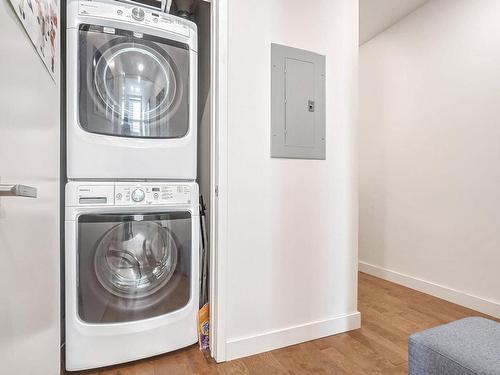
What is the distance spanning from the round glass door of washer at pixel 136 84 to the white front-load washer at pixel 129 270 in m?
0.38

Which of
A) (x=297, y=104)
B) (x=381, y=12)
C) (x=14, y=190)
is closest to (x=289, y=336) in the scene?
(x=297, y=104)

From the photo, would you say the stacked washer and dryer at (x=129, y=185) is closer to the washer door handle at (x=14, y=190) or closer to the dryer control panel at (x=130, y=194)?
the dryer control panel at (x=130, y=194)

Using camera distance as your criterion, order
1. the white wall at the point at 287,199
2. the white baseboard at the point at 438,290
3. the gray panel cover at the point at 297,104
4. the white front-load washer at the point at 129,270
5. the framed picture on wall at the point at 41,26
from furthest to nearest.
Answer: the white baseboard at the point at 438,290 → the gray panel cover at the point at 297,104 → the white wall at the point at 287,199 → the white front-load washer at the point at 129,270 → the framed picture on wall at the point at 41,26

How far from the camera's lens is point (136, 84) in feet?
5.01

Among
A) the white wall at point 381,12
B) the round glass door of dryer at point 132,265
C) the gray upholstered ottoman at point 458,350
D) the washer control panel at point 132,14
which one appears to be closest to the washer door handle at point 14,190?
the round glass door of dryer at point 132,265

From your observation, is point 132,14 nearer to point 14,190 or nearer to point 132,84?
point 132,84

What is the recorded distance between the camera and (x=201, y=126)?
2137mm

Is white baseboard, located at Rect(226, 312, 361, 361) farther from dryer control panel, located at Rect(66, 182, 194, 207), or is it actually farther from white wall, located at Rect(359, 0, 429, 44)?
white wall, located at Rect(359, 0, 429, 44)

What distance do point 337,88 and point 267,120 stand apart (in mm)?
586

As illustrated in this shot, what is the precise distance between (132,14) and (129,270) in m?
1.33

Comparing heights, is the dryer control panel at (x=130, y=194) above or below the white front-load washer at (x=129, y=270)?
above

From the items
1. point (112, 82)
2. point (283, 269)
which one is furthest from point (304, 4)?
point (283, 269)

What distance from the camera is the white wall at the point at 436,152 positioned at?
7.11 feet

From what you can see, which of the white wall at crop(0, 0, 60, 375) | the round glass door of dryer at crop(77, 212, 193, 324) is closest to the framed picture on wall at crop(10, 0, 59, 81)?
the white wall at crop(0, 0, 60, 375)
